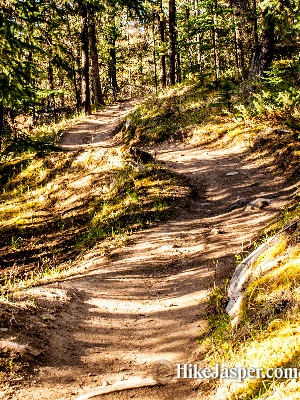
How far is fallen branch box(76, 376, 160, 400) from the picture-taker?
3344mm

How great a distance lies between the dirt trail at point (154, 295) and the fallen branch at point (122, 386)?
58 mm

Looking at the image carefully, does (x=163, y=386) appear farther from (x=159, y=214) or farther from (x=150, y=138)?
(x=150, y=138)

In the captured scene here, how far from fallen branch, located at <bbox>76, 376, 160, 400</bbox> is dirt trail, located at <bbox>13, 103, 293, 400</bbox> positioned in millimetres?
58

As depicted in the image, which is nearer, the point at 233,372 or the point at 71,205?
the point at 233,372

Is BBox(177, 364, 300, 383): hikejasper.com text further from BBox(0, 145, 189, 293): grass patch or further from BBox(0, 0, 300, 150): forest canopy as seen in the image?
BBox(0, 0, 300, 150): forest canopy

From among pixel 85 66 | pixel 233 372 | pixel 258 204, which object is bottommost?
pixel 233 372

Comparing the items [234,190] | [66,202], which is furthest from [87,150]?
[234,190]

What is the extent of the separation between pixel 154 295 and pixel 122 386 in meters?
2.38

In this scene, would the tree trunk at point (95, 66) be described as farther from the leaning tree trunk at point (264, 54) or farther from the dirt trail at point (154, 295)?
the dirt trail at point (154, 295)

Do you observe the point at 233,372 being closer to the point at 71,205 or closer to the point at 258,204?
the point at 258,204

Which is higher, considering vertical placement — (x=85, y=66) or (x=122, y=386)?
(x=85, y=66)

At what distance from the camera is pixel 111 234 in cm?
870

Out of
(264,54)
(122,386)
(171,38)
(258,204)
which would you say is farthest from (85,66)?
(122,386)

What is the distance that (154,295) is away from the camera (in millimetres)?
5785
